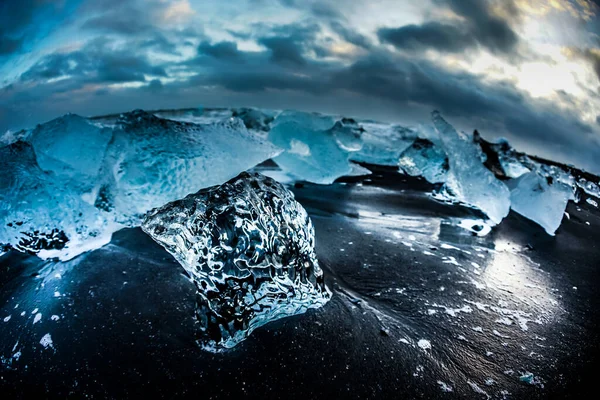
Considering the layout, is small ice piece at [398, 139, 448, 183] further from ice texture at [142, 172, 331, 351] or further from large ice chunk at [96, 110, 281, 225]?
ice texture at [142, 172, 331, 351]

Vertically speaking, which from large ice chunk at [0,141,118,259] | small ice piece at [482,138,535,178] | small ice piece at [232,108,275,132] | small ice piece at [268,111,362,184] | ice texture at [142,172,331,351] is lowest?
small ice piece at [232,108,275,132]

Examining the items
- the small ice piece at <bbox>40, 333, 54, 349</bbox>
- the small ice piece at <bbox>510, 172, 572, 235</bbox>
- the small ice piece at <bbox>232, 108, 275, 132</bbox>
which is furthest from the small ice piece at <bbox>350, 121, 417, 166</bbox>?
the small ice piece at <bbox>40, 333, 54, 349</bbox>

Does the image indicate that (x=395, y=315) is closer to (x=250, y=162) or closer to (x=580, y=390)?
(x=580, y=390)

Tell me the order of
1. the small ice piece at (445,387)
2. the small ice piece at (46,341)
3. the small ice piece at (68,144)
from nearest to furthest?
the small ice piece at (445,387), the small ice piece at (46,341), the small ice piece at (68,144)

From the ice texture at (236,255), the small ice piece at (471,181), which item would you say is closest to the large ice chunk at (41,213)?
the ice texture at (236,255)

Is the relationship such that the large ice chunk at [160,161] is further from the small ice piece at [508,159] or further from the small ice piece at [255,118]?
the small ice piece at [255,118]

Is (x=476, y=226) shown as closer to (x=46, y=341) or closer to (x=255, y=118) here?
(x=46, y=341)
